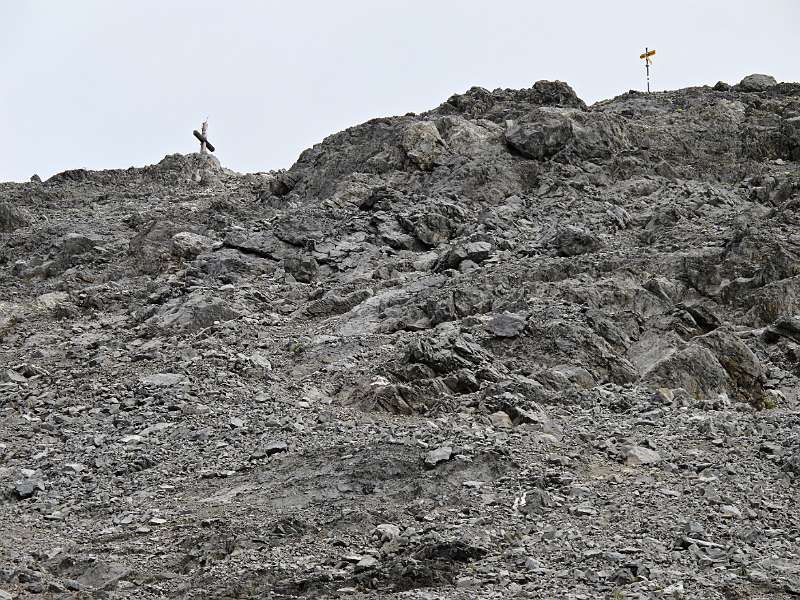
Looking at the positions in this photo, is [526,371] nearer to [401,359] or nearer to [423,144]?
[401,359]

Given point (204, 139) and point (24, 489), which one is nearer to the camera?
point (24, 489)

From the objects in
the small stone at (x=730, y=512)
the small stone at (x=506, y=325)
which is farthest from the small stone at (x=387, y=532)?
the small stone at (x=506, y=325)

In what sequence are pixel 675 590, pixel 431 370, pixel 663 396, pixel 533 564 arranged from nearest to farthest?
pixel 675 590 → pixel 533 564 → pixel 663 396 → pixel 431 370

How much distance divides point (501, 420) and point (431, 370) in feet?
6.68

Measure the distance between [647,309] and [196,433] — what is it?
9.23 meters

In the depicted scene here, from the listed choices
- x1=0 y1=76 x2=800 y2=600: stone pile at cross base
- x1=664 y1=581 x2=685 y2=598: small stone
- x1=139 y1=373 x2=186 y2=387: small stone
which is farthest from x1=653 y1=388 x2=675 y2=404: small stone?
x1=139 y1=373 x2=186 y2=387: small stone

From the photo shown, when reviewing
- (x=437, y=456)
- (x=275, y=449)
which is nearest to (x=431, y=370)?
(x=437, y=456)

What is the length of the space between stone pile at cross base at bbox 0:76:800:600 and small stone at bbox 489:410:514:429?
0.47 ft

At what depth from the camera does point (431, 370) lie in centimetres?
1684

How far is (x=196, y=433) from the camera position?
15.7 m

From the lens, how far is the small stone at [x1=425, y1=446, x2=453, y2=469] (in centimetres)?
1354

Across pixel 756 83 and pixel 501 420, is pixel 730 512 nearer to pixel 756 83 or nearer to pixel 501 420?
pixel 501 420

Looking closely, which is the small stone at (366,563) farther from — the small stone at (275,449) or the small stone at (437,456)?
the small stone at (275,449)

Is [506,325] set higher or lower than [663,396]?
higher
